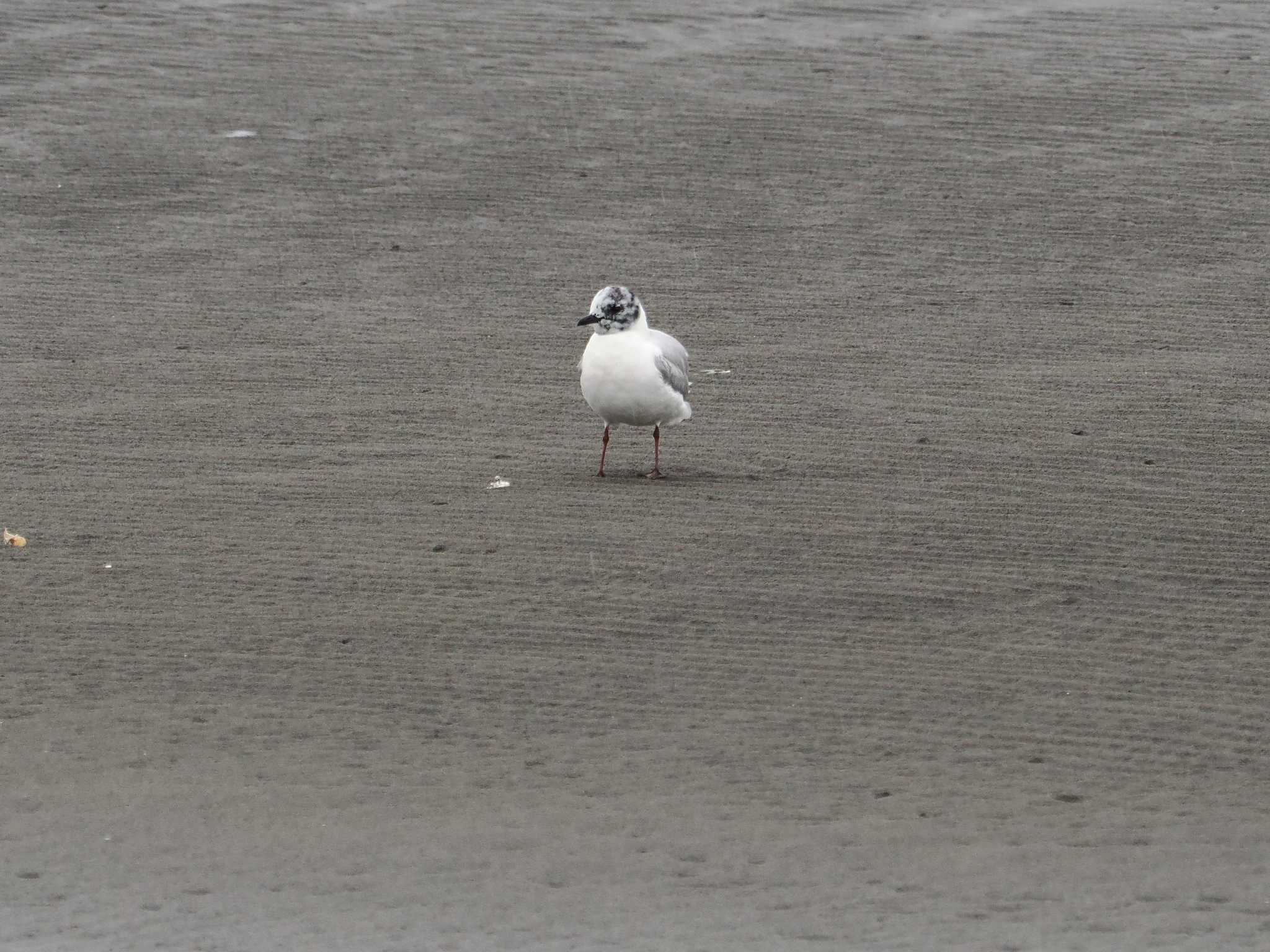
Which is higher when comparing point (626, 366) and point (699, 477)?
point (626, 366)

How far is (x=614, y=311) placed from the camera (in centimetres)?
Answer: 1042

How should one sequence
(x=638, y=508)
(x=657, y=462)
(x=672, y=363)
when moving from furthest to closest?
1. (x=657, y=462)
2. (x=672, y=363)
3. (x=638, y=508)

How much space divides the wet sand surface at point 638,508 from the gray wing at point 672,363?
21.4 inches

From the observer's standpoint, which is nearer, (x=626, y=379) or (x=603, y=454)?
(x=626, y=379)

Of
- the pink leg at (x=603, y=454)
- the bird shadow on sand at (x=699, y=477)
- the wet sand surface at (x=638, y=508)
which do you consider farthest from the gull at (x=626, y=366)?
the wet sand surface at (x=638, y=508)

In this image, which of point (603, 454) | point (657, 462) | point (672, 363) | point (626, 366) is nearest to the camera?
point (626, 366)

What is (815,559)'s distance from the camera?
935 centimetres

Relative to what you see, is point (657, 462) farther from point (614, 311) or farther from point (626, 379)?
point (614, 311)

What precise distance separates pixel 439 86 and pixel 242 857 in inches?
600

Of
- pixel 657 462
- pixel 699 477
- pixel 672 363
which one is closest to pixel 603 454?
pixel 657 462

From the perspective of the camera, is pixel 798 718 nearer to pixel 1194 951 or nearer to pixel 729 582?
pixel 729 582

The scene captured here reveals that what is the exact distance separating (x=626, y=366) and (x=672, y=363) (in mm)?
418

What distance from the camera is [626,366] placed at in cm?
1037

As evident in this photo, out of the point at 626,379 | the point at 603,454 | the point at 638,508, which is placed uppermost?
the point at 626,379
